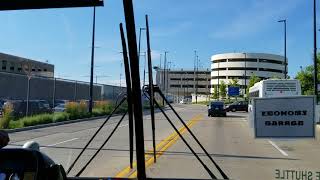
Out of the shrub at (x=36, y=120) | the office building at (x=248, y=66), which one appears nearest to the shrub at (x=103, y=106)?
the shrub at (x=36, y=120)

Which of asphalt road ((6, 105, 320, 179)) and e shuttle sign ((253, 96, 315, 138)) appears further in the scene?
asphalt road ((6, 105, 320, 179))

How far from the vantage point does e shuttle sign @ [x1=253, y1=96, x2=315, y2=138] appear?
10.5m

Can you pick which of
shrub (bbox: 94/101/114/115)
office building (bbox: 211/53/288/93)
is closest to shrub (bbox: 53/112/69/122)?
shrub (bbox: 94/101/114/115)

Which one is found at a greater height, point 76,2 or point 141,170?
point 76,2

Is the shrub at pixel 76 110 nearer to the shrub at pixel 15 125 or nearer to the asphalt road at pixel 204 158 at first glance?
the shrub at pixel 15 125

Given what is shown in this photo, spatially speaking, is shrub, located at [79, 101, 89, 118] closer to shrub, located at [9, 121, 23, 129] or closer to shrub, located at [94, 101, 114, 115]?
shrub, located at [94, 101, 114, 115]

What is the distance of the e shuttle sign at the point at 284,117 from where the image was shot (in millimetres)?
10516

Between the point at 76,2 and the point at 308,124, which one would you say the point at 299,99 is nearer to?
the point at 308,124

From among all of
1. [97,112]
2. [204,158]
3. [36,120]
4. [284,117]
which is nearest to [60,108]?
[97,112]

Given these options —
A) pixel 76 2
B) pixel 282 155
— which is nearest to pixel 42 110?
pixel 282 155

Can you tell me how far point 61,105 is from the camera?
43.9 metres

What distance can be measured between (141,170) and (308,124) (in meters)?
5.72

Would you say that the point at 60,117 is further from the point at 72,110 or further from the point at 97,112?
the point at 97,112

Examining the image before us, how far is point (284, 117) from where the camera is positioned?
34.6ft
